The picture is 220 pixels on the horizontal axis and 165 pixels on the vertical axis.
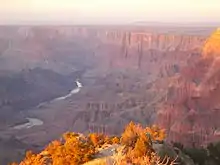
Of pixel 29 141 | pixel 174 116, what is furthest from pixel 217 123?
pixel 29 141

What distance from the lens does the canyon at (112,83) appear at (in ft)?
169

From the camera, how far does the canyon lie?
2026 inches

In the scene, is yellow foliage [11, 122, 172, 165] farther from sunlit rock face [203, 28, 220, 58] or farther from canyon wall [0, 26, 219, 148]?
sunlit rock face [203, 28, 220, 58]

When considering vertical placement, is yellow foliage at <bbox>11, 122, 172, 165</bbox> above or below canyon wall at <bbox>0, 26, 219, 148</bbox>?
above

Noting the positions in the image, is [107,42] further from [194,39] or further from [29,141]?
[29,141]

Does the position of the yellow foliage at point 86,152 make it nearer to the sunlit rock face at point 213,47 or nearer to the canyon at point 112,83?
the canyon at point 112,83

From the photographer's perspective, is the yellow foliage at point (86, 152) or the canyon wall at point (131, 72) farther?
the canyon wall at point (131, 72)

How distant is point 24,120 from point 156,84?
2311 cm

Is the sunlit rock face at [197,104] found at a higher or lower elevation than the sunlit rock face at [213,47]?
lower

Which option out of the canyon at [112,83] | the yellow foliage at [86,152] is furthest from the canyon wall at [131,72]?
the yellow foliage at [86,152]

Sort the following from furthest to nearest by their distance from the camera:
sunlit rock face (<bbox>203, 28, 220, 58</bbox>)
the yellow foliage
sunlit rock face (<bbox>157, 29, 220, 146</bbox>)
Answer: sunlit rock face (<bbox>203, 28, 220, 58</bbox>), sunlit rock face (<bbox>157, 29, 220, 146</bbox>), the yellow foliage

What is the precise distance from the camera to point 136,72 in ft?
348

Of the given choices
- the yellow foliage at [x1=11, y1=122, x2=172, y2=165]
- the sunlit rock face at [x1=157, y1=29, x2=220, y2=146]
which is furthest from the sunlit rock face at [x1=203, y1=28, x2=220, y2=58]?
the yellow foliage at [x1=11, y1=122, x2=172, y2=165]

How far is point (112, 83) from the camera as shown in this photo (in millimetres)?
95562
